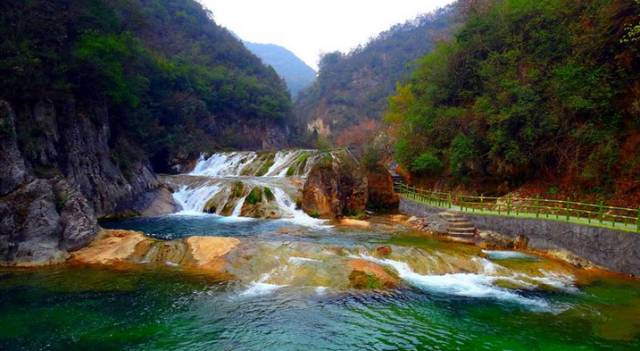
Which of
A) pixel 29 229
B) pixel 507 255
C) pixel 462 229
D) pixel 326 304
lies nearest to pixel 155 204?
pixel 29 229

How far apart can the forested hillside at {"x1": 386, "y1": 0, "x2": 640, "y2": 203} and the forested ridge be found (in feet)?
79.5

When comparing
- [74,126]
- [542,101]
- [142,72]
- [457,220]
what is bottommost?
[457,220]

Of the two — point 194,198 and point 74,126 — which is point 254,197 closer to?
point 194,198

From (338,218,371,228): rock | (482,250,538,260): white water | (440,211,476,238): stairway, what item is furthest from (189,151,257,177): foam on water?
(482,250,538,260): white water

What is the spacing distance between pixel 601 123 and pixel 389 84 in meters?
86.9

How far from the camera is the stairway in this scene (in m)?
21.1

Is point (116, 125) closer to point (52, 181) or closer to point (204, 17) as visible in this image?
Answer: point (52, 181)

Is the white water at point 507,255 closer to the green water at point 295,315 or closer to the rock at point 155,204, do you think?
the green water at point 295,315

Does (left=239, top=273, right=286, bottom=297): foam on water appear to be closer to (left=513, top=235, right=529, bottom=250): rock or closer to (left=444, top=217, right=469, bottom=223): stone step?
(left=444, top=217, right=469, bottom=223): stone step

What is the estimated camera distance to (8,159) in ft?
52.2

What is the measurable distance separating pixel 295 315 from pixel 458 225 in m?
13.5

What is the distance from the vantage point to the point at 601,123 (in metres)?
21.1

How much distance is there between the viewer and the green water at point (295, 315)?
9391mm

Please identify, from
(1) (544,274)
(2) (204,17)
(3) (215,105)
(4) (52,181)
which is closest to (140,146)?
(4) (52,181)
